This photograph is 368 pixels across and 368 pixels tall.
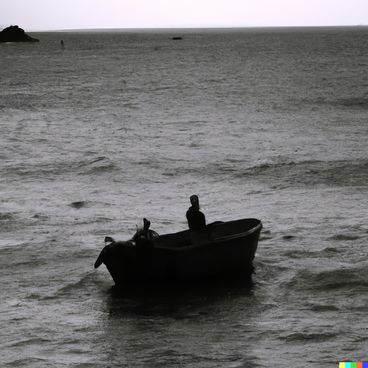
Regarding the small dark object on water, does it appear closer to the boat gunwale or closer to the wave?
the wave

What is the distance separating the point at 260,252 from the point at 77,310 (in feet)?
14.2

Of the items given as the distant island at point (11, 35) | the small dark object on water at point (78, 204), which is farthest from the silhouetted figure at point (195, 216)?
the distant island at point (11, 35)

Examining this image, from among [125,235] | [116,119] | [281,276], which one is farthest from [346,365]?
[116,119]

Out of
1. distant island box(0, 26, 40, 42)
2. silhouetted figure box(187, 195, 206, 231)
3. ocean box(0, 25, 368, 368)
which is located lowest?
ocean box(0, 25, 368, 368)

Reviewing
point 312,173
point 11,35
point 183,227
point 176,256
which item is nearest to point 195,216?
point 176,256

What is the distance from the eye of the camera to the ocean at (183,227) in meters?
10.1

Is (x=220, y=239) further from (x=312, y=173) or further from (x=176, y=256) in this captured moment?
(x=312, y=173)

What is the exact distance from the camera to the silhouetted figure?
492 inches

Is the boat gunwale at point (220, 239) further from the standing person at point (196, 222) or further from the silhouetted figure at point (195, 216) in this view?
the silhouetted figure at point (195, 216)

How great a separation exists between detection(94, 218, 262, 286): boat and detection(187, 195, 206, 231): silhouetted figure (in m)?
0.12

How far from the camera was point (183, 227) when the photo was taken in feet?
51.8

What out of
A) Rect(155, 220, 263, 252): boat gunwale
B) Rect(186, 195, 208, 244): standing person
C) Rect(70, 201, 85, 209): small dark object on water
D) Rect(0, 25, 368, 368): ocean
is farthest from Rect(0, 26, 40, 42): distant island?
Rect(155, 220, 263, 252): boat gunwale

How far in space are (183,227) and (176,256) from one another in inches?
150

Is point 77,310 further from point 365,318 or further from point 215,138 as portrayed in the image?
point 215,138
